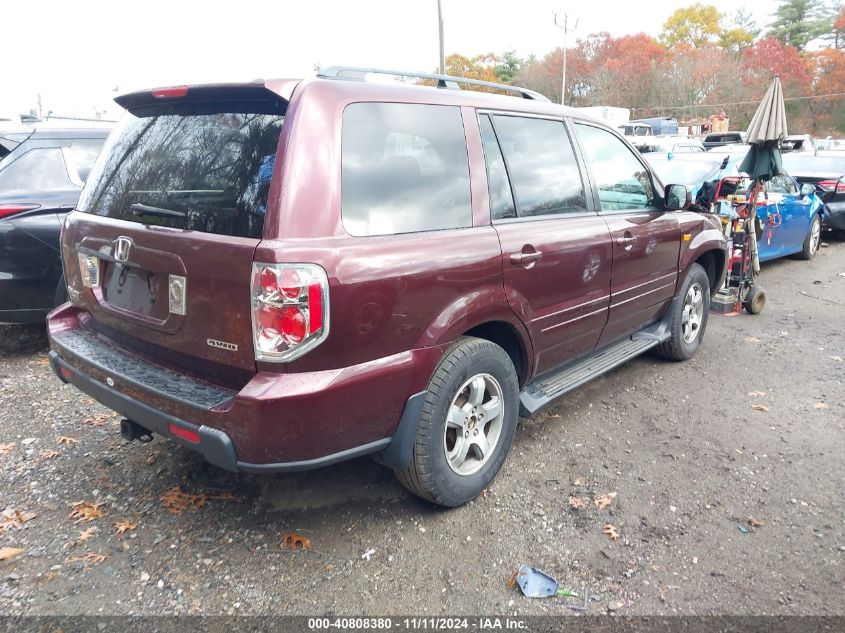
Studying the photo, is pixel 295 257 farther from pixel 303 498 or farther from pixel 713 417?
pixel 713 417

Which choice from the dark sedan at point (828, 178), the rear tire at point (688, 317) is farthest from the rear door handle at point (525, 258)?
the dark sedan at point (828, 178)

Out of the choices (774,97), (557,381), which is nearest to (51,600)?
(557,381)

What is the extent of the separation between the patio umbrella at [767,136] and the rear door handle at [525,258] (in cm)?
419

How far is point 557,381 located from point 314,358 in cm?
187

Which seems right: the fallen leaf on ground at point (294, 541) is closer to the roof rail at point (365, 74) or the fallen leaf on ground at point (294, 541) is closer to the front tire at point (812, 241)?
the roof rail at point (365, 74)

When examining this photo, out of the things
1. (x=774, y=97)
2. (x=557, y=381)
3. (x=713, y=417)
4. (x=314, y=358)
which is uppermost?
(x=774, y=97)

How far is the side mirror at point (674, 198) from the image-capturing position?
14.2 ft

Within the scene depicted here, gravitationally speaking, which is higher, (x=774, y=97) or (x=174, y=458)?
(x=774, y=97)

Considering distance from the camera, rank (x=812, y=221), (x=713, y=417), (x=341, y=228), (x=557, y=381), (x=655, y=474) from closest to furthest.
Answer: (x=341, y=228) < (x=655, y=474) < (x=557, y=381) < (x=713, y=417) < (x=812, y=221)

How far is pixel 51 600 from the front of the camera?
93.5 inches

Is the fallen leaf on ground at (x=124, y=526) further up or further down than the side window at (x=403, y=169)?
further down

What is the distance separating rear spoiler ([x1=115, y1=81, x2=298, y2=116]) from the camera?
7.63 ft

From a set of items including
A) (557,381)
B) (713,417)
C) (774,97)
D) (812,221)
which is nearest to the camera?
(557,381)

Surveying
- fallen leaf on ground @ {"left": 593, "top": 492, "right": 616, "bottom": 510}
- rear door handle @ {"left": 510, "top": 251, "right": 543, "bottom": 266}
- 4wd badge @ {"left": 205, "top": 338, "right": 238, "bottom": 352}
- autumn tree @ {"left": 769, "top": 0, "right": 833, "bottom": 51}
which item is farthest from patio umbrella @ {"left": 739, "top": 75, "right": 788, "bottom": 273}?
autumn tree @ {"left": 769, "top": 0, "right": 833, "bottom": 51}
